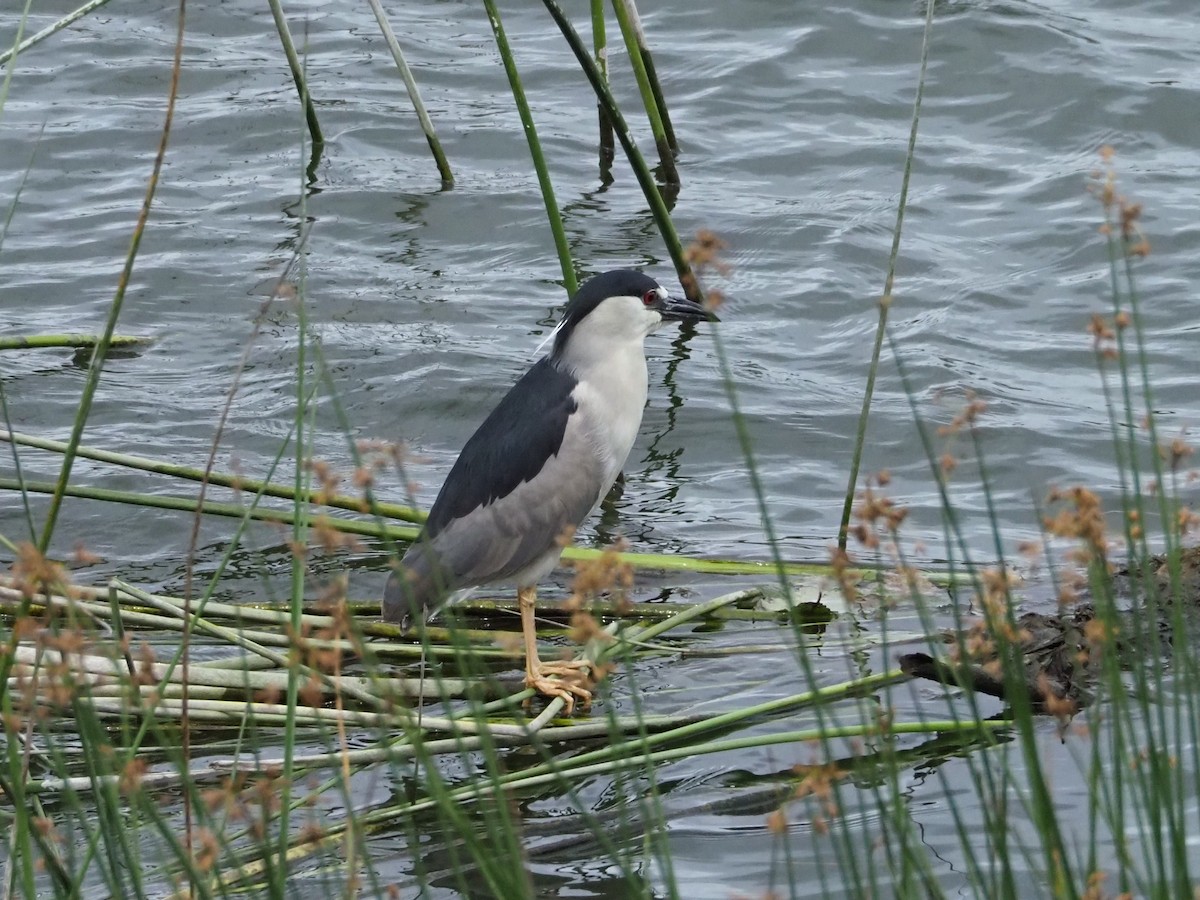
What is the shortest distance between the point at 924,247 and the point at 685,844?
211 inches

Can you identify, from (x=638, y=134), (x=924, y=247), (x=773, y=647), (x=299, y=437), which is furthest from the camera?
(x=638, y=134)

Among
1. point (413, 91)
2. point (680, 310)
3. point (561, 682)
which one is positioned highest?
point (413, 91)

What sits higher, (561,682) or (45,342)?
(45,342)

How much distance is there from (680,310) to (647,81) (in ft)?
7.39

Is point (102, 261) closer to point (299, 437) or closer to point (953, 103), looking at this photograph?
point (953, 103)

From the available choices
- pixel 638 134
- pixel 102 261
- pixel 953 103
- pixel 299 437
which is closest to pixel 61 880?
pixel 299 437

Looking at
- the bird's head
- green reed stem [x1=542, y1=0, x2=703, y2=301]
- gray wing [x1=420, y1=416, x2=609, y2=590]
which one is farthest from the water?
green reed stem [x1=542, y1=0, x2=703, y2=301]

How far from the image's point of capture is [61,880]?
2430 mm

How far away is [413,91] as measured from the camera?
8.02m

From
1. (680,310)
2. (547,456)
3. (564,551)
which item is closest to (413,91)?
(680,310)

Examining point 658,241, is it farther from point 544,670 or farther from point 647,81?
point 544,670

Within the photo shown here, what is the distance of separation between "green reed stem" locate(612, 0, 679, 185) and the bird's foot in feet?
9.45

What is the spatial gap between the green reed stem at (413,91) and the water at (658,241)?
0.94ft

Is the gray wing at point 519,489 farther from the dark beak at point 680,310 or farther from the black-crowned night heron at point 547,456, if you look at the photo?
the dark beak at point 680,310
